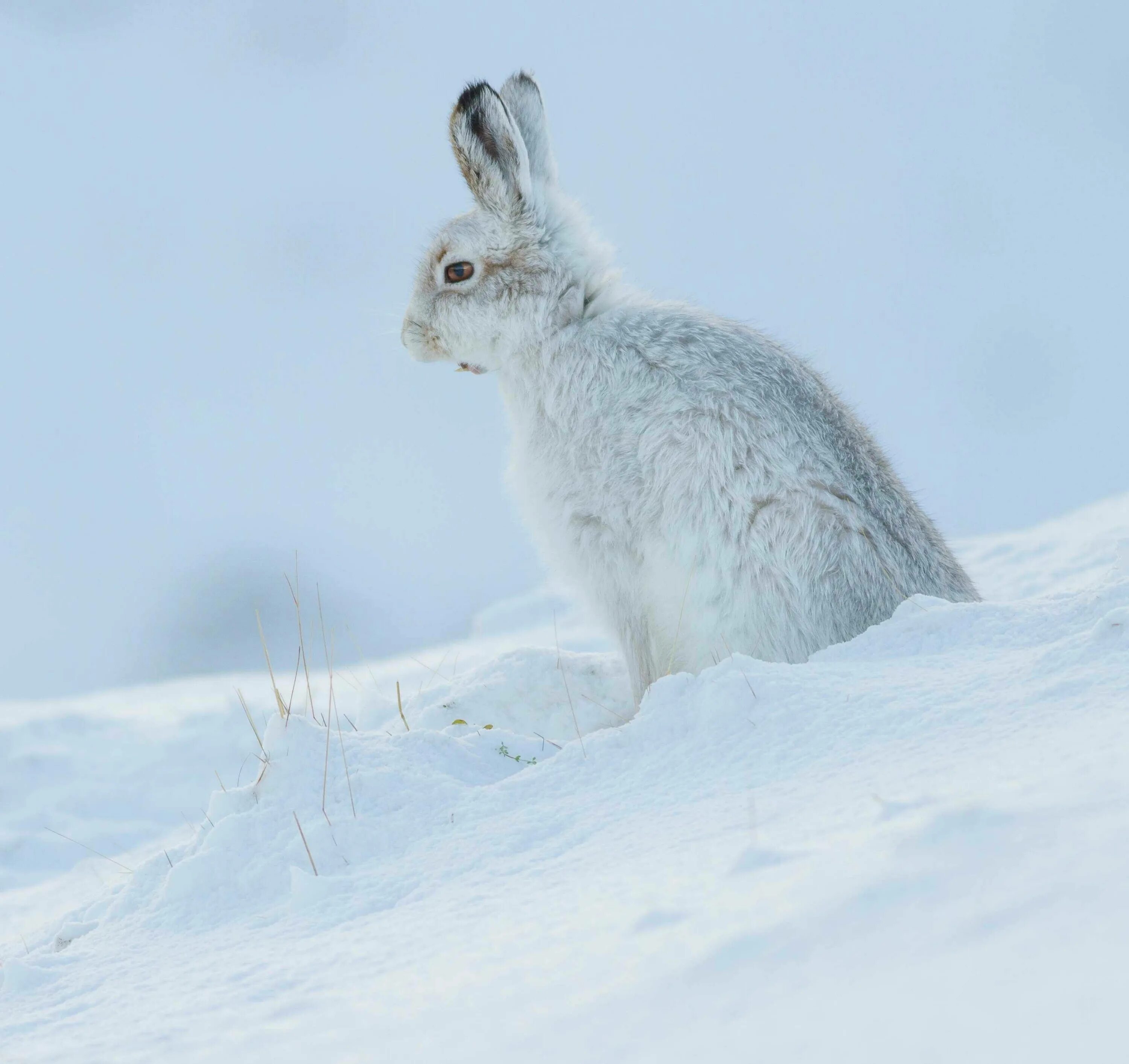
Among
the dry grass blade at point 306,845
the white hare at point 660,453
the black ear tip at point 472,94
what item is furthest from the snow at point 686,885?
the black ear tip at point 472,94

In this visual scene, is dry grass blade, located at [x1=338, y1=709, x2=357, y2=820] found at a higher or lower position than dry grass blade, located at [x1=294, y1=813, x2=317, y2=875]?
higher

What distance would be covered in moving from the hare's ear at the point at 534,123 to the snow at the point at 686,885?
10.0 feet

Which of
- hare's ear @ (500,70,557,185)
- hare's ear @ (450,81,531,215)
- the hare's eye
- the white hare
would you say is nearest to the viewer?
the white hare

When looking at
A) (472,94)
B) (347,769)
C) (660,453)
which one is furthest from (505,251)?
→ (347,769)

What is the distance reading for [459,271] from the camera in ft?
18.5

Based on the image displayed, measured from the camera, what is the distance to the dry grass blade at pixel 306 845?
113 inches

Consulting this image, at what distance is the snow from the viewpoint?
142 centimetres

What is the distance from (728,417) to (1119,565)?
5.75 feet

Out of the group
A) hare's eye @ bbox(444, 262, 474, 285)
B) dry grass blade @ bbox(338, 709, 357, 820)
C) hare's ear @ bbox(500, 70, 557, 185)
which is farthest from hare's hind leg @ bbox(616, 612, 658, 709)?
hare's ear @ bbox(500, 70, 557, 185)

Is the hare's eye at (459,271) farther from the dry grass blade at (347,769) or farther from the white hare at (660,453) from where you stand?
the dry grass blade at (347,769)

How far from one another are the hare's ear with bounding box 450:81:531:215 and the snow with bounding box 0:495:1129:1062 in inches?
107

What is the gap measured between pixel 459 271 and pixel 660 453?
5.43 ft

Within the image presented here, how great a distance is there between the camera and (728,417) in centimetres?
462

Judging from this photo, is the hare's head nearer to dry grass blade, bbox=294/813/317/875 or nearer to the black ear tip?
the black ear tip
